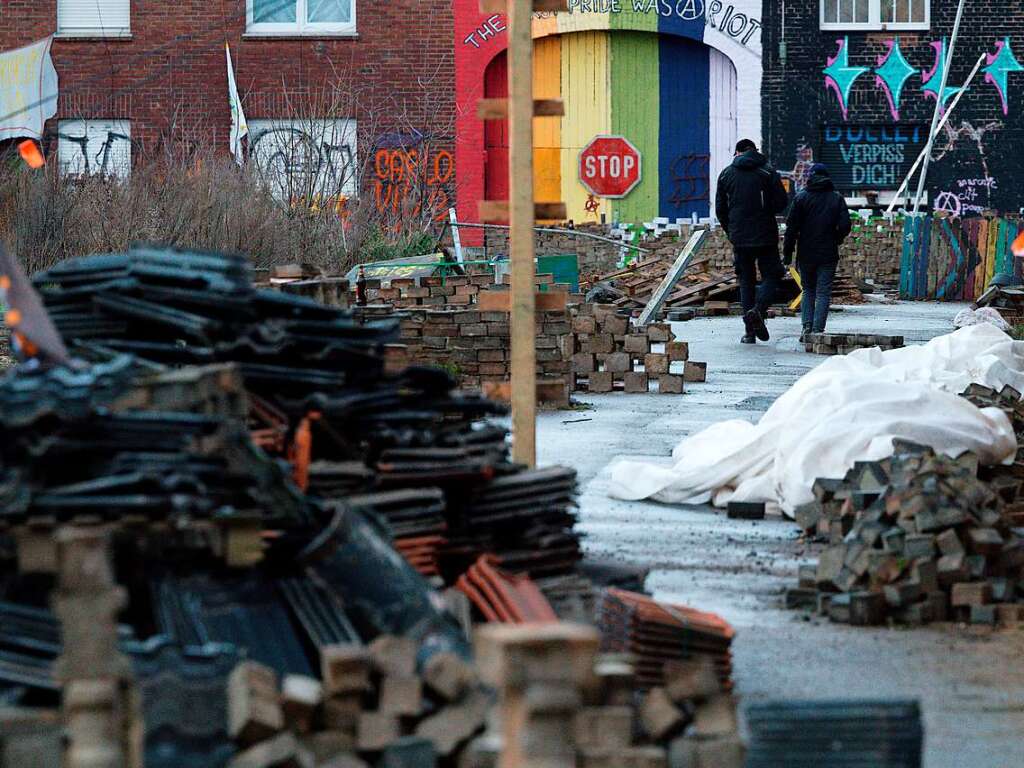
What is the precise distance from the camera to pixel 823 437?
947 cm

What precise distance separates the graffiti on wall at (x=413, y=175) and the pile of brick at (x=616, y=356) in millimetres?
17595

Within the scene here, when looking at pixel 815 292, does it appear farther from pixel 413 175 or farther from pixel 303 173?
pixel 413 175

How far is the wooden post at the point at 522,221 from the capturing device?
25.8 ft

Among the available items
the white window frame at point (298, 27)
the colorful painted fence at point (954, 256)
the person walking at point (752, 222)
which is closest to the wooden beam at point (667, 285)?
the person walking at point (752, 222)

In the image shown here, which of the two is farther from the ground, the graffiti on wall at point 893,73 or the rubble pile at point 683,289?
the graffiti on wall at point 893,73

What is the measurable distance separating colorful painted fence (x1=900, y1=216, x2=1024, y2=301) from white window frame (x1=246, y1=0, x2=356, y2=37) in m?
11.8

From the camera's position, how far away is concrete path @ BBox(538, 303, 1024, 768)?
235 inches

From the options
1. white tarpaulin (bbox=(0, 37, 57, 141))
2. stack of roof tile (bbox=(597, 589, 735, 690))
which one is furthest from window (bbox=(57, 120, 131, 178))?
stack of roof tile (bbox=(597, 589, 735, 690))

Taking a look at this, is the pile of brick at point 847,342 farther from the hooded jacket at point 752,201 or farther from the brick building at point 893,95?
the brick building at point 893,95

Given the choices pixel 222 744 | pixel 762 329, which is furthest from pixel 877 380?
pixel 762 329

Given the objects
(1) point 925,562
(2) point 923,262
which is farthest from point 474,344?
(2) point 923,262

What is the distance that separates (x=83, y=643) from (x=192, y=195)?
54.4 feet

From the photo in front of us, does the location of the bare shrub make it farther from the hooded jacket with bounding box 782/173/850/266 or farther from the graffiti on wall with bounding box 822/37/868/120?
the graffiti on wall with bounding box 822/37/868/120

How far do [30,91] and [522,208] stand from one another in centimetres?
2701
